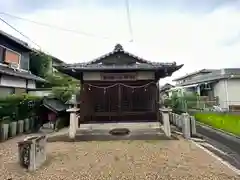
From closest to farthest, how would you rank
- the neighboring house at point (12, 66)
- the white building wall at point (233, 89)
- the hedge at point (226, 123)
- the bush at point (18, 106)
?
1. the hedge at point (226, 123)
2. the bush at point (18, 106)
3. the neighboring house at point (12, 66)
4. the white building wall at point (233, 89)

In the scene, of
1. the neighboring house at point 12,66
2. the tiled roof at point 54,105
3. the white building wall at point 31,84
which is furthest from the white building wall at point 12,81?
the tiled roof at point 54,105

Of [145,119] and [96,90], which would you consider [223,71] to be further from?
[96,90]

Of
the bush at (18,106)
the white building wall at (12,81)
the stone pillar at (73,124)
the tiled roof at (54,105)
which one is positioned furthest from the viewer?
the white building wall at (12,81)

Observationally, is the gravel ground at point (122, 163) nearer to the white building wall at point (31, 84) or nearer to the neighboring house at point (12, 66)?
the neighboring house at point (12, 66)

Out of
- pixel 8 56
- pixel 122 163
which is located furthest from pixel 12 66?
pixel 122 163

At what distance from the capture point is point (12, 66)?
14992 mm

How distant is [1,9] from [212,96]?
2213 cm

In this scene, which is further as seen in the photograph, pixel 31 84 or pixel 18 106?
pixel 31 84

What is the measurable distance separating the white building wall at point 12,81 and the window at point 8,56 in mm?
1352

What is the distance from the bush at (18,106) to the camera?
35.5 ft

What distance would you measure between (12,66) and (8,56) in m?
0.76

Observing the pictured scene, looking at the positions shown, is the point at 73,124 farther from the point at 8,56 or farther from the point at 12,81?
the point at 8,56

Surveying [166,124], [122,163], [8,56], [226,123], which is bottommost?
[122,163]

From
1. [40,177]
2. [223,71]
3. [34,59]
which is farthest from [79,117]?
[223,71]
